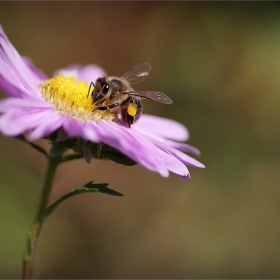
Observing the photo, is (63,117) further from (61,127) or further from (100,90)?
(100,90)

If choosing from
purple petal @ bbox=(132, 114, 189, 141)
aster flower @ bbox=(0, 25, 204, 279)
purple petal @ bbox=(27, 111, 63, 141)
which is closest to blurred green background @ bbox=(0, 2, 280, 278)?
purple petal @ bbox=(132, 114, 189, 141)

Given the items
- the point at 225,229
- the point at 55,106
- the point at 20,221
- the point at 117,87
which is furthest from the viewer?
the point at 225,229

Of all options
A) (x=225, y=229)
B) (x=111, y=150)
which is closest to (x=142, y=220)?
(x=225, y=229)

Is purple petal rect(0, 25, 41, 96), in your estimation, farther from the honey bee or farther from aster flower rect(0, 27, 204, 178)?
the honey bee

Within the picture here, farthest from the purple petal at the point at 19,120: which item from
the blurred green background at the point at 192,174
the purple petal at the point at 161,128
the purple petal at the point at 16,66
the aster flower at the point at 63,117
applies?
the blurred green background at the point at 192,174

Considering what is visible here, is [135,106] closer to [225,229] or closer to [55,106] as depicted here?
[55,106]

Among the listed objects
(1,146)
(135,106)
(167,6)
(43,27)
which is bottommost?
(1,146)

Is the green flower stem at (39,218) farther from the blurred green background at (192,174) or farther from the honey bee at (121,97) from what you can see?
the blurred green background at (192,174)
